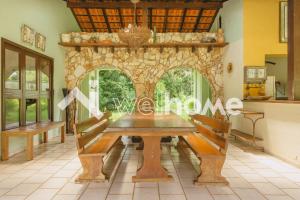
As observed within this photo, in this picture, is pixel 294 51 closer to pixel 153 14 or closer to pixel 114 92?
pixel 153 14

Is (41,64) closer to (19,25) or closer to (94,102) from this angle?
(19,25)

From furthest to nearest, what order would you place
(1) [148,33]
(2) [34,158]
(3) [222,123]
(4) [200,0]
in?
(4) [200,0], (2) [34,158], (1) [148,33], (3) [222,123]

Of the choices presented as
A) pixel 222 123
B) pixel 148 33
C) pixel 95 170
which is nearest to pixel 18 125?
pixel 95 170

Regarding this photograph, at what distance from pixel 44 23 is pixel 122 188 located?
519 centimetres

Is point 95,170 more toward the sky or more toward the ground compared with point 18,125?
more toward the ground

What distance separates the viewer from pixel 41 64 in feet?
22.2

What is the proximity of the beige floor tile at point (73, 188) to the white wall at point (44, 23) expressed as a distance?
2.43m

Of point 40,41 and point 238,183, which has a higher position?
point 40,41

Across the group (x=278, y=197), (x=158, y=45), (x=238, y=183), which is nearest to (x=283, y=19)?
(x=158, y=45)

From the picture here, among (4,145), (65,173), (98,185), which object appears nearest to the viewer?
(98,185)

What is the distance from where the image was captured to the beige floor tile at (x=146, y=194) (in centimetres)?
301

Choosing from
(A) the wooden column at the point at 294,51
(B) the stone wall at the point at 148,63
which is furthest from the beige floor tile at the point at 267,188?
(B) the stone wall at the point at 148,63

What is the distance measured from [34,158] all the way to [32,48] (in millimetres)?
2601

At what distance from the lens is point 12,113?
210 inches
